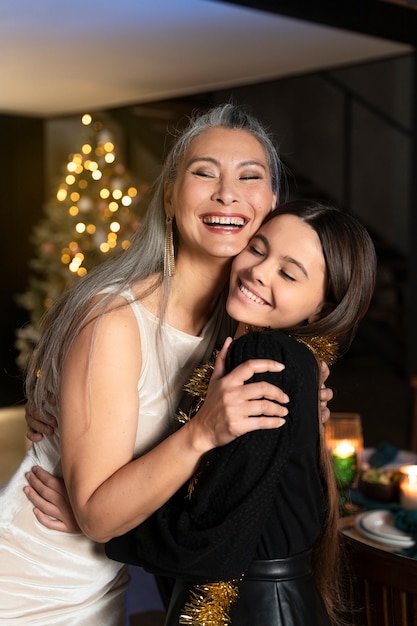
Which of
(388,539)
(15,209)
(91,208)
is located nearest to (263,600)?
(388,539)

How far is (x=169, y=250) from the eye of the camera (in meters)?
1.76

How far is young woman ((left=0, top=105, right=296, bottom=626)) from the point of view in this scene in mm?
1456

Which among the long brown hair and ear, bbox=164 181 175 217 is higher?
ear, bbox=164 181 175 217

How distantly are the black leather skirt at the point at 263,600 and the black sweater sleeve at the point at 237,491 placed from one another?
69 millimetres

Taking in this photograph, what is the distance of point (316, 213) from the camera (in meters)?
1.56

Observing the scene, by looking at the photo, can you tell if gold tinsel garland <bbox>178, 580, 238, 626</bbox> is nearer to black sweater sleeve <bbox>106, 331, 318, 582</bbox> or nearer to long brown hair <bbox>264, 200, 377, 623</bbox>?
black sweater sleeve <bbox>106, 331, 318, 582</bbox>

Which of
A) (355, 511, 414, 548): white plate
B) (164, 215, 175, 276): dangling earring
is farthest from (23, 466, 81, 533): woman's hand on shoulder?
(355, 511, 414, 548): white plate

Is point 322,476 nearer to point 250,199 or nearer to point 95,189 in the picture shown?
point 250,199

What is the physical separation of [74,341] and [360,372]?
26.3 feet

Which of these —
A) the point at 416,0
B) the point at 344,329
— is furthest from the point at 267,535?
the point at 416,0

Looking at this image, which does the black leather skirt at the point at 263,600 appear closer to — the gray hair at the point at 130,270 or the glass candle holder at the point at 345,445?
the gray hair at the point at 130,270

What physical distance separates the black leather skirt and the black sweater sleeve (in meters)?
0.07

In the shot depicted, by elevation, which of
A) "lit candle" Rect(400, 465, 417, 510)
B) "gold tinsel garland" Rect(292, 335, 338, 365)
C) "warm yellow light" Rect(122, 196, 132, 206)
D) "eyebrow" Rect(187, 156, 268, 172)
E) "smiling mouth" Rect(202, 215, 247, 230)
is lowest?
"lit candle" Rect(400, 465, 417, 510)

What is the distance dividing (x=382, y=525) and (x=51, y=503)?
94cm
